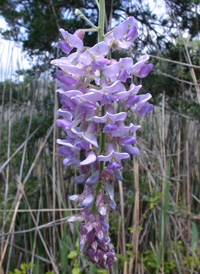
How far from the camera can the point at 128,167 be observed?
184 cm

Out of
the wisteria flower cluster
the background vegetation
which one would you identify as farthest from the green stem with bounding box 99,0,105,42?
the background vegetation

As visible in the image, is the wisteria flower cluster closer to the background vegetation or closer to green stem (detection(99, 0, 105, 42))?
green stem (detection(99, 0, 105, 42))

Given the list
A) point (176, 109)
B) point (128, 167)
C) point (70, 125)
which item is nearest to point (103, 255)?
point (70, 125)

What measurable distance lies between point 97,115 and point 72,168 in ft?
4.60

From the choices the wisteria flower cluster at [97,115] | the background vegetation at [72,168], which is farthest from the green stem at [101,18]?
the background vegetation at [72,168]

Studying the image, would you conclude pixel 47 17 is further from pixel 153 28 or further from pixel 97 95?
pixel 97 95

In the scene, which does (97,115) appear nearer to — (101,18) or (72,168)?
(101,18)

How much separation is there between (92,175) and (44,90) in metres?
1.63

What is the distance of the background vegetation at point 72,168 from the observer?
6.05ft

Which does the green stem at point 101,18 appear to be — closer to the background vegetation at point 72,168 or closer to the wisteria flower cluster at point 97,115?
the wisteria flower cluster at point 97,115

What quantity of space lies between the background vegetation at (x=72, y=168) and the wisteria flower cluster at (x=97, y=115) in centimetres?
109

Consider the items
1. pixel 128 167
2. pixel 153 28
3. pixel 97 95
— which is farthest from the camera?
pixel 153 28

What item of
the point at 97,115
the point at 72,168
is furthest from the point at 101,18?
the point at 72,168

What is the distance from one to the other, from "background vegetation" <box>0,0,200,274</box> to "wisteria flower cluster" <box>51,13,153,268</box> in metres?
1.09
